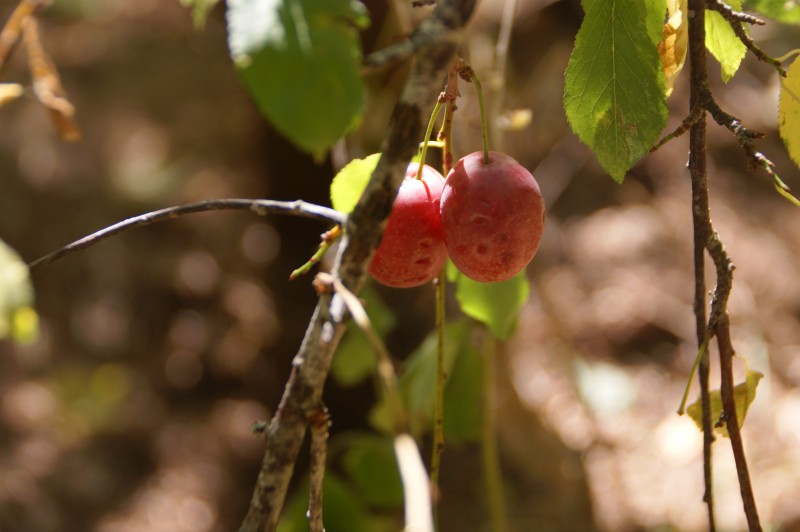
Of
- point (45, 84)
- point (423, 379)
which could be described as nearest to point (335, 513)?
point (423, 379)

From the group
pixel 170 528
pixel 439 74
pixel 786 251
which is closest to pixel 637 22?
pixel 439 74

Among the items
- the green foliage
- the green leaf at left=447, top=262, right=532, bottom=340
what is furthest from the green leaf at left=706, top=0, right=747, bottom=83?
the green foliage

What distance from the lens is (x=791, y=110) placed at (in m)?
0.59

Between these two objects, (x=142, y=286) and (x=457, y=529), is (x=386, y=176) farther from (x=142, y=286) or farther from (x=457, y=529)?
(x=142, y=286)

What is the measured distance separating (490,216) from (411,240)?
2.6 inches

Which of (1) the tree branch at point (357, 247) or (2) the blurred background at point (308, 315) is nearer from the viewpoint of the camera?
(1) the tree branch at point (357, 247)

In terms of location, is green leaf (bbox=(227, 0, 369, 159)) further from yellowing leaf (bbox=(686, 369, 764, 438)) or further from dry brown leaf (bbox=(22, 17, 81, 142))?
dry brown leaf (bbox=(22, 17, 81, 142))

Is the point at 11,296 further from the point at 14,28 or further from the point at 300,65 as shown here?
the point at 300,65

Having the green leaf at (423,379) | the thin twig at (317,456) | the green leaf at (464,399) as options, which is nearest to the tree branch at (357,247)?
the thin twig at (317,456)

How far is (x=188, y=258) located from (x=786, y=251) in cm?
188

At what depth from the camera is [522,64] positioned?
8.80 ft

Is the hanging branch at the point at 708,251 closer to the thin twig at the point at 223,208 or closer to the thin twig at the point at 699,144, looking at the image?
the thin twig at the point at 699,144

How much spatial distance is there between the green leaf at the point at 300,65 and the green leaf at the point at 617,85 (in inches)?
9.8

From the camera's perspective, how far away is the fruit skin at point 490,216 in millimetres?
552
